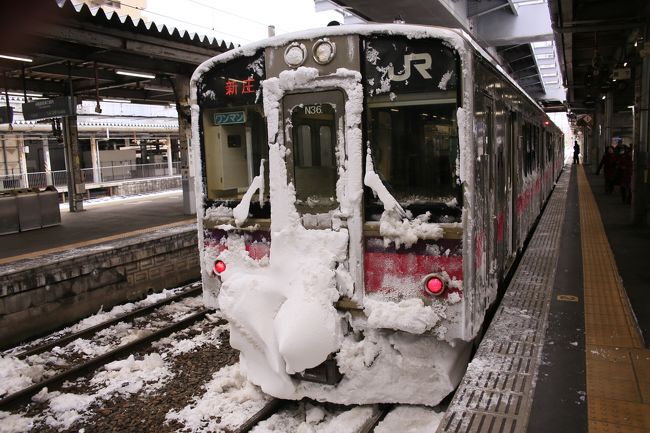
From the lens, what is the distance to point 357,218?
12.7ft

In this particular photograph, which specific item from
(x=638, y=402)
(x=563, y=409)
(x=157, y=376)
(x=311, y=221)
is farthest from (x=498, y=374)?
(x=157, y=376)

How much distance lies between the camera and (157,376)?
5.55m

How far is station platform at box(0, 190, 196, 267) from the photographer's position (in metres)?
9.02

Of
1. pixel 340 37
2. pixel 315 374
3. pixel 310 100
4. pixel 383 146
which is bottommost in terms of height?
pixel 315 374

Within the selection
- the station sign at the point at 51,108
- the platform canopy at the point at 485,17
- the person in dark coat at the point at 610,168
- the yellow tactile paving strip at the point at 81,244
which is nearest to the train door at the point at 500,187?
the platform canopy at the point at 485,17

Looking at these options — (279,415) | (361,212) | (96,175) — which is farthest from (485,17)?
(96,175)

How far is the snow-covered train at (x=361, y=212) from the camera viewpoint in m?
3.70

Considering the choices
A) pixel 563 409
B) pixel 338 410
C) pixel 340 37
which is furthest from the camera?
pixel 338 410

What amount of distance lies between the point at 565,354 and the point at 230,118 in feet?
10.7

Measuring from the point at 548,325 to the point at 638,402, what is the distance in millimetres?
1386

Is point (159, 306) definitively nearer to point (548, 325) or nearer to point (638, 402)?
point (548, 325)

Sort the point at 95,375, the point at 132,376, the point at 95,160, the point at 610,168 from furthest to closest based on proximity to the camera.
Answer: the point at 95,160 < the point at 610,168 < the point at 95,375 < the point at 132,376

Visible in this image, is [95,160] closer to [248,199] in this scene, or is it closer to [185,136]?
[185,136]

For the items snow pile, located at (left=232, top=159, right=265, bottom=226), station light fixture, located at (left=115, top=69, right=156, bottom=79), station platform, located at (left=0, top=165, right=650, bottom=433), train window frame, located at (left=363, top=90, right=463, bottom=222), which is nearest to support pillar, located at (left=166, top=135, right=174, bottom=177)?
station light fixture, located at (left=115, top=69, right=156, bottom=79)
